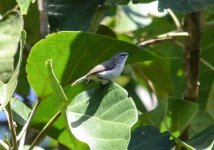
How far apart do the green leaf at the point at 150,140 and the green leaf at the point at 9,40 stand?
1.25ft

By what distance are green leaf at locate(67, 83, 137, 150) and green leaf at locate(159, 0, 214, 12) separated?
1.01 feet

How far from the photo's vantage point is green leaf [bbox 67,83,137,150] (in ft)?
5.13

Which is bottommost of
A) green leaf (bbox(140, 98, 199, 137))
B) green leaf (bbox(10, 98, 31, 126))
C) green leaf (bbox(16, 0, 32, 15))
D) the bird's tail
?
green leaf (bbox(140, 98, 199, 137))

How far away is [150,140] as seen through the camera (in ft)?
5.93

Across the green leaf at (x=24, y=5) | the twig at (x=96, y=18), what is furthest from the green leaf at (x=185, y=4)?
the green leaf at (x=24, y=5)

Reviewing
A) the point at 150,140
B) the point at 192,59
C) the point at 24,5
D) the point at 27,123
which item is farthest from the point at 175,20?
the point at 27,123

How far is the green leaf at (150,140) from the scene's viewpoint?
179 centimetres

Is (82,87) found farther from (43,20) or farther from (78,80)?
(43,20)

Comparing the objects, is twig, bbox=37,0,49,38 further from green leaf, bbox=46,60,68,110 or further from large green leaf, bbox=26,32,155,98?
green leaf, bbox=46,60,68,110

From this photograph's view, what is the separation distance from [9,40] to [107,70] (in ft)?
0.98

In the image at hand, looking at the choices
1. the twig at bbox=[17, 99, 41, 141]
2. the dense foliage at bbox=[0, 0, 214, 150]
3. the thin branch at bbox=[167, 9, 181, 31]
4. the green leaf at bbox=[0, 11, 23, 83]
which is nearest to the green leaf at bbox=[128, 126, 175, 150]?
the dense foliage at bbox=[0, 0, 214, 150]

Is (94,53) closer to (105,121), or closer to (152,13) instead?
(105,121)

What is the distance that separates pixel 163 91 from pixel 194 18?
76 cm

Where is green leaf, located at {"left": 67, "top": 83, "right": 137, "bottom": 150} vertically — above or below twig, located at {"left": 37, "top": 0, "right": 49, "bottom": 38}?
below
